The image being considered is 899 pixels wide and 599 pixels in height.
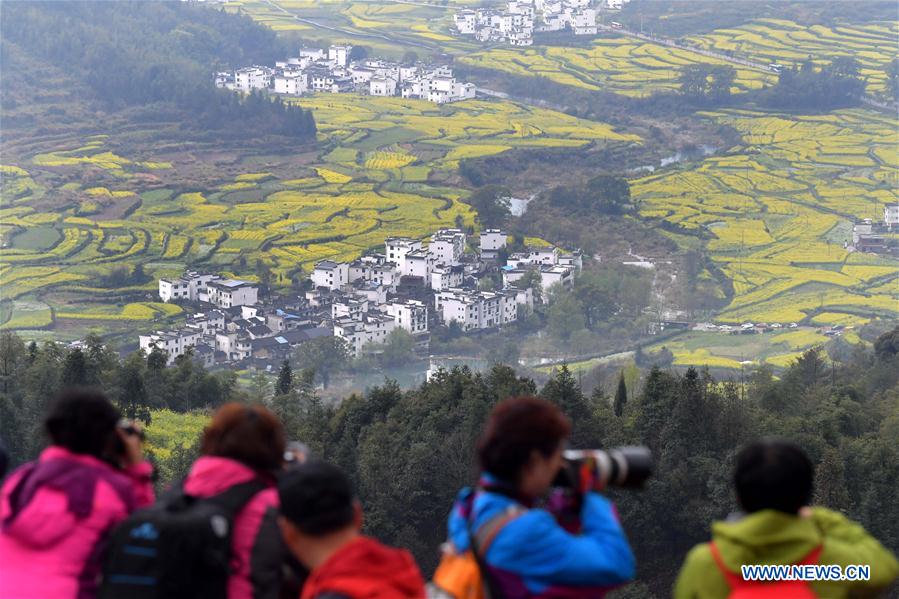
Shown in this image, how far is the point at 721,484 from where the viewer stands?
446 inches

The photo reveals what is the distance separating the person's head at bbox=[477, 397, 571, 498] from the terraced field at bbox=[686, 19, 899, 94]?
50706 mm

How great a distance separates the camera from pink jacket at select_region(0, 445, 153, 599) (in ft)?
7.11

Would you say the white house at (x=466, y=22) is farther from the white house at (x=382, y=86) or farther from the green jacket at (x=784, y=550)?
the green jacket at (x=784, y=550)

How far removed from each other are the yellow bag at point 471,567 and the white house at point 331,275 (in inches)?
1101

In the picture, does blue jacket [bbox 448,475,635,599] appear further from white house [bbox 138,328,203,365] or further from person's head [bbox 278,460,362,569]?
white house [bbox 138,328,203,365]

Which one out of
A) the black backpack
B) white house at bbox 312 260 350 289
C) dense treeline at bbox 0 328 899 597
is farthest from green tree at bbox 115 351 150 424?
white house at bbox 312 260 350 289

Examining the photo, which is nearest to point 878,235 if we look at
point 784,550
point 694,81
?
point 694,81

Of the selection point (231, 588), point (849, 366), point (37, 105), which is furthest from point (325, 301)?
point (231, 588)

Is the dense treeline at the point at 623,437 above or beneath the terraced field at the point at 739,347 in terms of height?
above

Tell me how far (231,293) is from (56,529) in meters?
26.4

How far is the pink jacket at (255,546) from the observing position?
2.21m

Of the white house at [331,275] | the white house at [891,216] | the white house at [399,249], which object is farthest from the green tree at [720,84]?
the white house at [331,275]

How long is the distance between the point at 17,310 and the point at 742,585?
90.1ft

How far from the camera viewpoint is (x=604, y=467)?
6.85 ft
